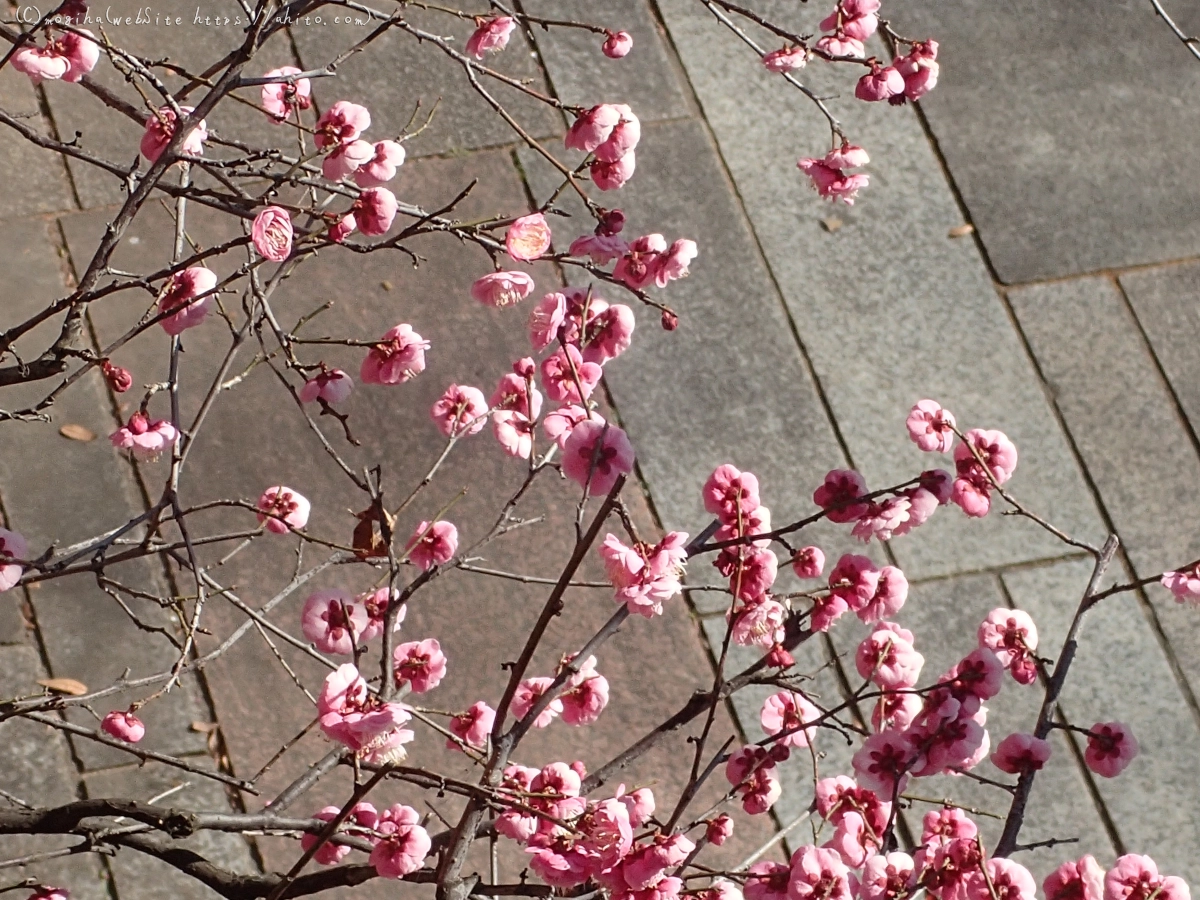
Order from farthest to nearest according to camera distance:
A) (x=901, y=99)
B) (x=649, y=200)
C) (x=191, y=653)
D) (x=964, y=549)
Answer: (x=649, y=200) → (x=964, y=549) → (x=191, y=653) → (x=901, y=99)

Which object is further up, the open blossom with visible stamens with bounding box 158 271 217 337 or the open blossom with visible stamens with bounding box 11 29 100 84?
the open blossom with visible stamens with bounding box 11 29 100 84

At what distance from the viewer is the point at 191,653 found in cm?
325

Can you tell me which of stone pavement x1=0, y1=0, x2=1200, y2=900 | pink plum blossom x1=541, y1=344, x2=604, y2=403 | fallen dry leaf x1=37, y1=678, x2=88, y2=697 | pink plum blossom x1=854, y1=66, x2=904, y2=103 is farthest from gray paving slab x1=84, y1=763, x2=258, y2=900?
pink plum blossom x1=854, y1=66, x2=904, y2=103

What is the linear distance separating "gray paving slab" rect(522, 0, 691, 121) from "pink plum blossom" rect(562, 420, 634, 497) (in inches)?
103

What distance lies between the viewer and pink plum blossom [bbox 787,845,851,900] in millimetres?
1919

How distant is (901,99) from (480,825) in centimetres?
155

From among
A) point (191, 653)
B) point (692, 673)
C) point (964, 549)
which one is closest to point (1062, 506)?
point (964, 549)

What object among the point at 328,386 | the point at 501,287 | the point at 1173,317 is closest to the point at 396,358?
the point at 328,386

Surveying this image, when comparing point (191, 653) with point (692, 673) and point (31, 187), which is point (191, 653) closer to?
point (692, 673)

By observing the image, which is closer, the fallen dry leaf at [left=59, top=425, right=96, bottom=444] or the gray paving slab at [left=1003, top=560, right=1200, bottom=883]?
the gray paving slab at [left=1003, top=560, right=1200, bottom=883]

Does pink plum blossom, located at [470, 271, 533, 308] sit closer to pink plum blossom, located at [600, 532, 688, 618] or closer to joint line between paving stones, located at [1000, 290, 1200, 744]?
pink plum blossom, located at [600, 532, 688, 618]

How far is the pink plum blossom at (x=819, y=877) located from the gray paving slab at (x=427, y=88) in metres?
2.82

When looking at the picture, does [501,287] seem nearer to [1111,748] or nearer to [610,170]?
[610,170]

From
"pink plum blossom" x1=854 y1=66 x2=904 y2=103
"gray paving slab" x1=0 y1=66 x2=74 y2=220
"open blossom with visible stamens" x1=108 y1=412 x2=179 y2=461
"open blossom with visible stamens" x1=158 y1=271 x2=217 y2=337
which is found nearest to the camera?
"open blossom with visible stamens" x1=158 y1=271 x2=217 y2=337
